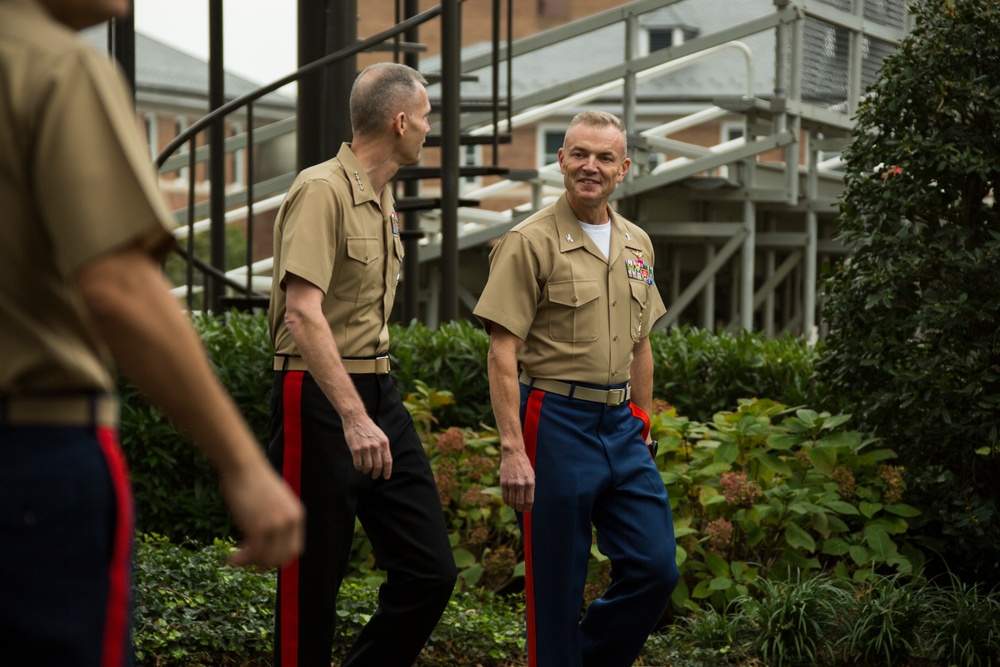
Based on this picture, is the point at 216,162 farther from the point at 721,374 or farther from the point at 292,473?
the point at 292,473

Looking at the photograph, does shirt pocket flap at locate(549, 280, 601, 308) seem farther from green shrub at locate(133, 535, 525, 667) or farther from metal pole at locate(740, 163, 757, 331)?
metal pole at locate(740, 163, 757, 331)

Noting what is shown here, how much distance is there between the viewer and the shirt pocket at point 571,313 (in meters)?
4.57

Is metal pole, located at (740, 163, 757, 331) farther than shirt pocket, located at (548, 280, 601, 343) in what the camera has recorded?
Yes

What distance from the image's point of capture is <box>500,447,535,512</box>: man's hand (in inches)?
172

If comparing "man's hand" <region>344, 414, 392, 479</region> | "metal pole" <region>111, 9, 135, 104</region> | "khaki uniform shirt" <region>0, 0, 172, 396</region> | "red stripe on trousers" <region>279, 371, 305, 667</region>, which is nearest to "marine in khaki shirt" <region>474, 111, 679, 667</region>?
"man's hand" <region>344, 414, 392, 479</region>

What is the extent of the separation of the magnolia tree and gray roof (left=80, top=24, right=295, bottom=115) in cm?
4616

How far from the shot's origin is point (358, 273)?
4359 mm

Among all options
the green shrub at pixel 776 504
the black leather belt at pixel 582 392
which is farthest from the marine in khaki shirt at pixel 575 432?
the green shrub at pixel 776 504

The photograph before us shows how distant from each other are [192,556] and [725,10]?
157 ft

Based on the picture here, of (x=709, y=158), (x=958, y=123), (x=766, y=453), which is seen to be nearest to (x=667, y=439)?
(x=766, y=453)

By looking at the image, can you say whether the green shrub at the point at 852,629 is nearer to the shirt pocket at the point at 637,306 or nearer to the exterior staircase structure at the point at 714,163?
the shirt pocket at the point at 637,306

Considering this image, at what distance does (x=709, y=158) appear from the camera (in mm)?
13438

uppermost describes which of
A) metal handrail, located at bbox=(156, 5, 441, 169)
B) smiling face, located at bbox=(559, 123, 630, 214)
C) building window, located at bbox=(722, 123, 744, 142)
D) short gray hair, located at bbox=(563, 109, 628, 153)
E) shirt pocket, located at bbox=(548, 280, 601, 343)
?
building window, located at bbox=(722, 123, 744, 142)

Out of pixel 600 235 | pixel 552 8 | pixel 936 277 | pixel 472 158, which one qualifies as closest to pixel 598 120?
pixel 600 235
